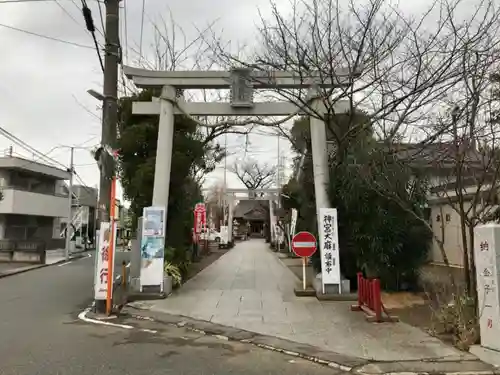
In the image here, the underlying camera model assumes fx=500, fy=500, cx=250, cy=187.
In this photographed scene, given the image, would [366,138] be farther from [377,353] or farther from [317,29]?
[377,353]

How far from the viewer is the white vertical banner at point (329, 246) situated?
1285 cm

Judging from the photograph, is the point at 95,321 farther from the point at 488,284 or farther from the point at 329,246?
the point at 488,284

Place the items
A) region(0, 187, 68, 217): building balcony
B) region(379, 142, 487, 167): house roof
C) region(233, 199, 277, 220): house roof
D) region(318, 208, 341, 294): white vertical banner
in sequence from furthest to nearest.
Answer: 1. region(233, 199, 277, 220): house roof
2. region(0, 187, 68, 217): building balcony
3. region(318, 208, 341, 294): white vertical banner
4. region(379, 142, 487, 167): house roof

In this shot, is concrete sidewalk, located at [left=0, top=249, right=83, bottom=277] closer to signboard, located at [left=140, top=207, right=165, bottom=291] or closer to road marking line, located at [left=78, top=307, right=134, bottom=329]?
signboard, located at [left=140, top=207, right=165, bottom=291]

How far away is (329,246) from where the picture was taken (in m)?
13.1

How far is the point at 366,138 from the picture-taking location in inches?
560

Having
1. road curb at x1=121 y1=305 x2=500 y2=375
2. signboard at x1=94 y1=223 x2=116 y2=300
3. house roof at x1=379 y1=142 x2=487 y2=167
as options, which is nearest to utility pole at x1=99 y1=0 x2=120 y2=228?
signboard at x1=94 y1=223 x2=116 y2=300

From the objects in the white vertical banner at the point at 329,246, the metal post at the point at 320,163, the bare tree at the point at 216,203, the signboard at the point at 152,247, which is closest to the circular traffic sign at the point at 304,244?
the white vertical banner at the point at 329,246

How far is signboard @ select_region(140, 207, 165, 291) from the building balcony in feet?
79.9

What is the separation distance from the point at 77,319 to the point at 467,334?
758 centimetres

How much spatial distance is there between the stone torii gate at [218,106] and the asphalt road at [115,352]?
5126 mm

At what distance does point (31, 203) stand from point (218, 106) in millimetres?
27487

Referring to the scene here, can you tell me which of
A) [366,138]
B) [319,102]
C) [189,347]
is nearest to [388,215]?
[366,138]

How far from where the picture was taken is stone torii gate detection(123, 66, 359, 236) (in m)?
13.8
